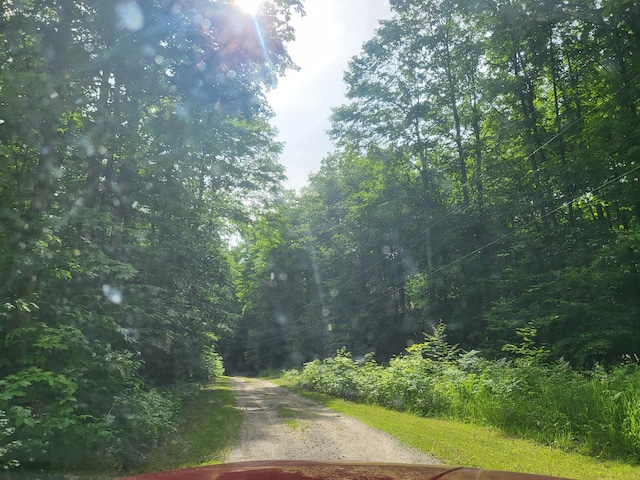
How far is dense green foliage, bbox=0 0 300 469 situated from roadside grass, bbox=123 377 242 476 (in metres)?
0.39

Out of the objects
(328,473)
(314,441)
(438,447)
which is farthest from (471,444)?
(328,473)

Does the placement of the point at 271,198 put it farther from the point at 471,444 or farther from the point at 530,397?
the point at 471,444

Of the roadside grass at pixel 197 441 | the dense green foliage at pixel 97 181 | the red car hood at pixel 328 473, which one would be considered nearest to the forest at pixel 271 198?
the dense green foliage at pixel 97 181

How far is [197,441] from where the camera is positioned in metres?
8.56

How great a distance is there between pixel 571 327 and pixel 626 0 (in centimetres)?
1034

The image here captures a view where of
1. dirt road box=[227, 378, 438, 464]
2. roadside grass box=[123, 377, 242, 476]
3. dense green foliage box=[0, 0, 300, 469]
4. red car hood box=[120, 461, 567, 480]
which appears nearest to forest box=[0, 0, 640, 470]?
dense green foliage box=[0, 0, 300, 469]

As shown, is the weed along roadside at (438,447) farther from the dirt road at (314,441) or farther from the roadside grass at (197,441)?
the dirt road at (314,441)

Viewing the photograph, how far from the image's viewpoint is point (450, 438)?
26.8ft

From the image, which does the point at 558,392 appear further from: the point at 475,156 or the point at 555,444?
the point at 475,156

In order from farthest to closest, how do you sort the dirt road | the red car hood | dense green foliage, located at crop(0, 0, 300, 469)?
the dirt road
dense green foliage, located at crop(0, 0, 300, 469)
the red car hood

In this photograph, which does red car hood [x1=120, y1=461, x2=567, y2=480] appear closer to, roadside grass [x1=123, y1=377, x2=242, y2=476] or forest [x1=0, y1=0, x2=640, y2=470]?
forest [x1=0, y1=0, x2=640, y2=470]

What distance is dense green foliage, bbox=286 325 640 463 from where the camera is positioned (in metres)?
6.97

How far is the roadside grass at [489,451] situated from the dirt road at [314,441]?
1.34ft

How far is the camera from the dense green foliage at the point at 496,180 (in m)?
14.6
